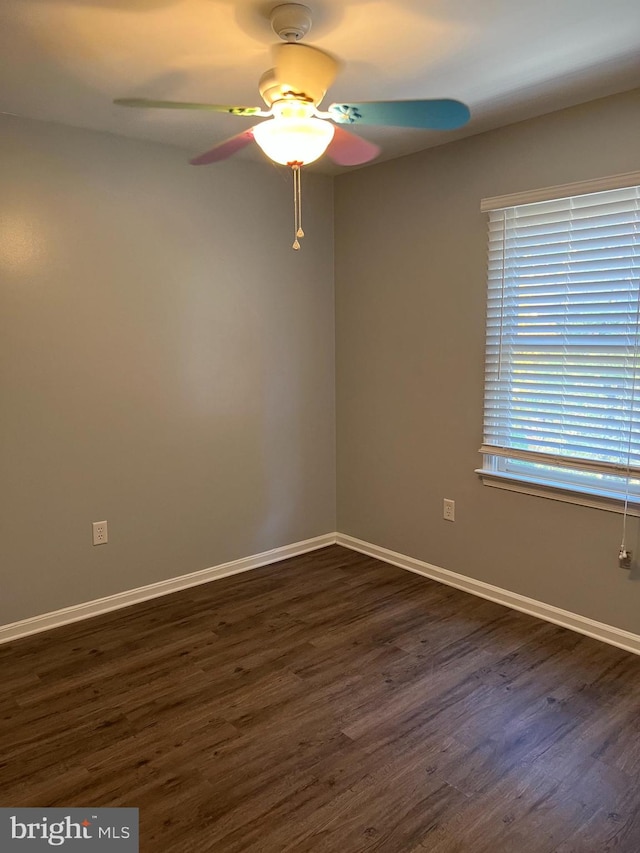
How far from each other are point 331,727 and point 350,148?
2048 mm

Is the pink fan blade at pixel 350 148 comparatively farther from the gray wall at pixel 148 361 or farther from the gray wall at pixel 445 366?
the gray wall at pixel 148 361

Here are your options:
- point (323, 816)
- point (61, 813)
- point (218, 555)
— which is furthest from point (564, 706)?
point (218, 555)

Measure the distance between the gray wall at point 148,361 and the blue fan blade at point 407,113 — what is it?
5.10 ft

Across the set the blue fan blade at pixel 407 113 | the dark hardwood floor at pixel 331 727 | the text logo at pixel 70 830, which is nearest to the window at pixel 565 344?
the dark hardwood floor at pixel 331 727

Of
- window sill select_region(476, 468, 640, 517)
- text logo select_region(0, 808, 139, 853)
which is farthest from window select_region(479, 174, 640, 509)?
text logo select_region(0, 808, 139, 853)

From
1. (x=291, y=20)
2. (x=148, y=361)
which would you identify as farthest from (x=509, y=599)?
(x=291, y=20)

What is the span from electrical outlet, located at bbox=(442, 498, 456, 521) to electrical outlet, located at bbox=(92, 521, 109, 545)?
1806mm

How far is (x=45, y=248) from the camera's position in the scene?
9.12 feet

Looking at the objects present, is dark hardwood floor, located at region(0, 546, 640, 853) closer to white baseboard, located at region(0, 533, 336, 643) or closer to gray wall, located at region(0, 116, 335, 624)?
white baseboard, located at region(0, 533, 336, 643)

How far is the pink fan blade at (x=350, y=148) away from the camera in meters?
2.02

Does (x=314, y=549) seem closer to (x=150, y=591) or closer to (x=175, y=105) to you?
(x=150, y=591)

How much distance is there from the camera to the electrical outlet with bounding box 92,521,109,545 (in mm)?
3059

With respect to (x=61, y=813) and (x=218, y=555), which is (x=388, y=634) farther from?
(x=61, y=813)

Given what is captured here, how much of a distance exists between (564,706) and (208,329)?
245cm
